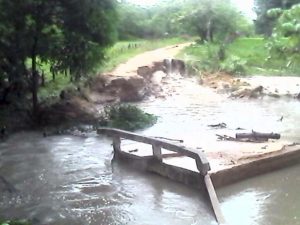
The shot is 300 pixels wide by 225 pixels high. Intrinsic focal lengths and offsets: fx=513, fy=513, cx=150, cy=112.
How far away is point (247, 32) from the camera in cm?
3691

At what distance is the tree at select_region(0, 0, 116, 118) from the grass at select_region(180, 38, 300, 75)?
12.4m

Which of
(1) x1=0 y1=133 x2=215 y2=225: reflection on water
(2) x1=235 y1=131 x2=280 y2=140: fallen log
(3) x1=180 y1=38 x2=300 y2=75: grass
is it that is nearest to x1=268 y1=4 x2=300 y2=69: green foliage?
(2) x1=235 y1=131 x2=280 y2=140: fallen log

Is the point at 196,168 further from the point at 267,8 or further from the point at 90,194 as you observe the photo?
the point at 267,8

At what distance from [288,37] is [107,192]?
529cm

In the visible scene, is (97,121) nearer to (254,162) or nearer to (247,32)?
(254,162)

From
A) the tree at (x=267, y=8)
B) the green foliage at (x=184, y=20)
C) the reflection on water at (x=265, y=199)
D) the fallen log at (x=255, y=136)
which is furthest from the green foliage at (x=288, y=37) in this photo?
the green foliage at (x=184, y=20)

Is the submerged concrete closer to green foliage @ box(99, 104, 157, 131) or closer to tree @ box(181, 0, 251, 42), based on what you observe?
green foliage @ box(99, 104, 157, 131)

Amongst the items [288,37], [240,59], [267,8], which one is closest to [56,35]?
[288,37]

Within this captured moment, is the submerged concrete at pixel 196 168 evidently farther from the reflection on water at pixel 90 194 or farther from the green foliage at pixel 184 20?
the green foliage at pixel 184 20

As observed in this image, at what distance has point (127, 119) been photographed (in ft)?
49.9

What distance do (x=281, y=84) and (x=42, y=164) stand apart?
1578cm

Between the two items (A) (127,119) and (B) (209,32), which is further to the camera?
(B) (209,32)

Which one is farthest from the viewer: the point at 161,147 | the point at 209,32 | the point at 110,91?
the point at 209,32

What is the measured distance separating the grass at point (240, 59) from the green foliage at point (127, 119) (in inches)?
476
